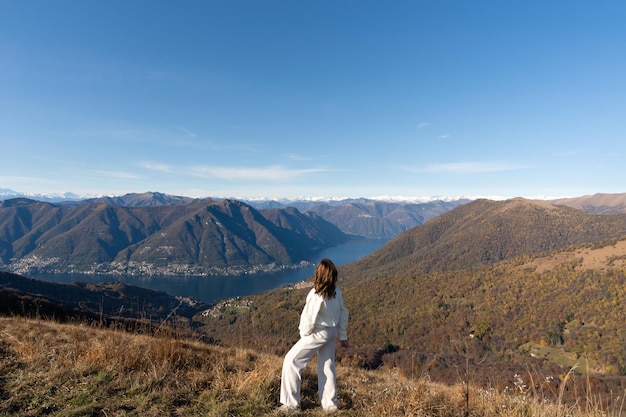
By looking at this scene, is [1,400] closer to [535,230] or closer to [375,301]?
[375,301]

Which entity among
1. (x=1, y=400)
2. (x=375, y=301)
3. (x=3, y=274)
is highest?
(x=1, y=400)

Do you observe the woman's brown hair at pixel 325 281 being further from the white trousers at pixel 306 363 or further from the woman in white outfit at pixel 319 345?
the white trousers at pixel 306 363

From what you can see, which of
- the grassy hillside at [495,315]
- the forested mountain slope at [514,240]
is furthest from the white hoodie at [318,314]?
the forested mountain slope at [514,240]

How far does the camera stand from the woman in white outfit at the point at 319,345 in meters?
4.45

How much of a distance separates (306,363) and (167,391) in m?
2.18

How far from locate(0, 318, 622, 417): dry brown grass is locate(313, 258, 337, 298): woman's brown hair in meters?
1.69

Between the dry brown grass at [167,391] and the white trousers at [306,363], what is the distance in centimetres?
25

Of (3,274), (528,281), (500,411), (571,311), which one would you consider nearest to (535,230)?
(528,281)

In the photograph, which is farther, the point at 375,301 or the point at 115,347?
the point at 375,301

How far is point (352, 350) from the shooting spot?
46.0 metres

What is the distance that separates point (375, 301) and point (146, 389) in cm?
10799

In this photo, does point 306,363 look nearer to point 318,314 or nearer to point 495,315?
point 318,314

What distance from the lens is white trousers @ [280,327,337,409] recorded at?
14.6 ft

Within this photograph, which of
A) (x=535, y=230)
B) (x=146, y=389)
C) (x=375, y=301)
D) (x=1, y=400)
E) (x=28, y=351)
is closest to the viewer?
(x=1, y=400)
